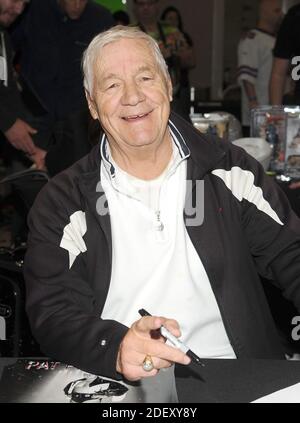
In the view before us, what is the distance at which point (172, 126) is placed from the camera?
1.76 m

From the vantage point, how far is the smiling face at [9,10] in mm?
3512

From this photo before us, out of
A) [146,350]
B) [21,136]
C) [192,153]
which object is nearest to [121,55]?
[192,153]

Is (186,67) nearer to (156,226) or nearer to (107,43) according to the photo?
(107,43)

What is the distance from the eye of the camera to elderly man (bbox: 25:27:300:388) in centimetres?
159

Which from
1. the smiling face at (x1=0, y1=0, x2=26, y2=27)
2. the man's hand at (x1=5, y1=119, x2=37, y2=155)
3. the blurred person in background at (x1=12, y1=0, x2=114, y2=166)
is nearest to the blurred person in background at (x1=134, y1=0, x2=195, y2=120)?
the blurred person in background at (x1=12, y1=0, x2=114, y2=166)

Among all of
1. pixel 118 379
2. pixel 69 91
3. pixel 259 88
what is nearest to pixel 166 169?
pixel 118 379

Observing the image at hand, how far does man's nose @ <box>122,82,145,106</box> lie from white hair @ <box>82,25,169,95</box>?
0.30 feet

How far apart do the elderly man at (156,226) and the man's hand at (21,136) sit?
1879 millimetres

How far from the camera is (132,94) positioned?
1641mm

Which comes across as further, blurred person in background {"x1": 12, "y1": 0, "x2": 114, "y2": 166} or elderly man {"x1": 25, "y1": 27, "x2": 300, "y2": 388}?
blurred person in background {"x1": 12, "y1": 0, "x2": 114, "y2": 166}

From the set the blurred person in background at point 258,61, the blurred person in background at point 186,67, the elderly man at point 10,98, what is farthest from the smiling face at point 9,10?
the blurred person in background at point 258,61

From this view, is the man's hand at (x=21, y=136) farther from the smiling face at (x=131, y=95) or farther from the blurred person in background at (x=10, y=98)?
the smiling face at (x=131, y=95)

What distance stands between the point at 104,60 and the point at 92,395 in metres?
0.81

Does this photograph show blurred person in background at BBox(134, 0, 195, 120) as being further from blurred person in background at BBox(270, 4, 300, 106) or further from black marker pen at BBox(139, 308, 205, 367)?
black marker pen at BBox(139, 308, 205, 367)
